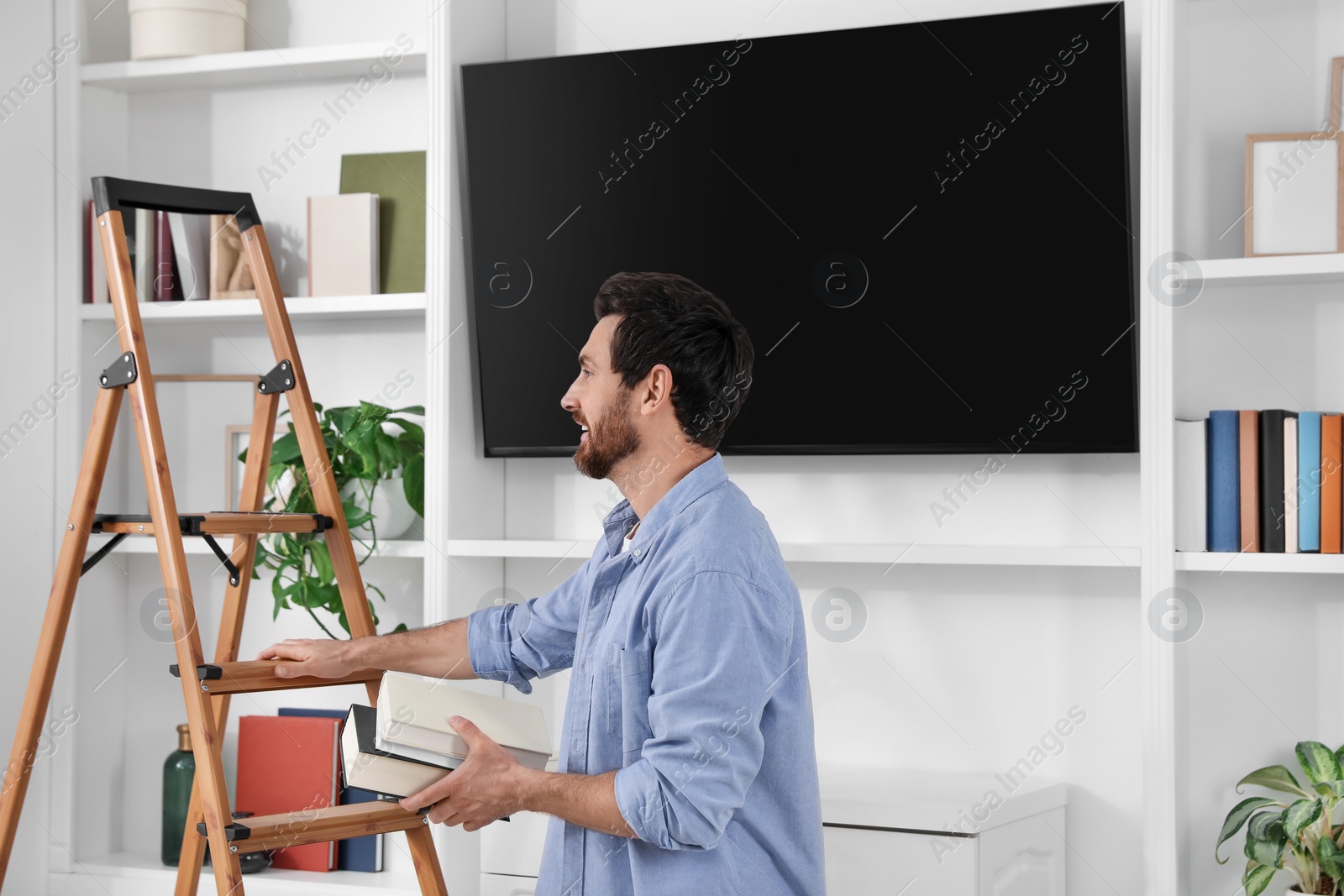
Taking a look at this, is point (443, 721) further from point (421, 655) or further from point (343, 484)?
point (343, 484)

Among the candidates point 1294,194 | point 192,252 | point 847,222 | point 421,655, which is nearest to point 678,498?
point 421,655

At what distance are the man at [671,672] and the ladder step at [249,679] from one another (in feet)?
1.40

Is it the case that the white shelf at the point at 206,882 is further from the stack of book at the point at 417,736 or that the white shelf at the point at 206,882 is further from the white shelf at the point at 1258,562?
the white shelf at the point at 1258,562

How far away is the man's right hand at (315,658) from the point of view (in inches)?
76.0

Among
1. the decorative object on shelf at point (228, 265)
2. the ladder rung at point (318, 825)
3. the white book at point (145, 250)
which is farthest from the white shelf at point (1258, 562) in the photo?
the white book at point (145, 250)

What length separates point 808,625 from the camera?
256cm

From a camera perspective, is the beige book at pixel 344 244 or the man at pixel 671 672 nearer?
the man at pixel 671 672

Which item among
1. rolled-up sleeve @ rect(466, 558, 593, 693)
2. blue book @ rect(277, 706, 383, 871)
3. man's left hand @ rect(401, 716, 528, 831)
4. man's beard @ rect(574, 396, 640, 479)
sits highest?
man's beard @ rect(574, 396, 640, 479)

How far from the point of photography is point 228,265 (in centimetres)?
277

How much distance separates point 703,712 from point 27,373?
6.58 feet

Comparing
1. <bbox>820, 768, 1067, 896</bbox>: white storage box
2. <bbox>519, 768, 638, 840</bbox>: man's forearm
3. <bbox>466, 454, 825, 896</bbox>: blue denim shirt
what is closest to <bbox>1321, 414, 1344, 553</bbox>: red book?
<bbox>820, 768, 1067, 896</bbox>: white storage box

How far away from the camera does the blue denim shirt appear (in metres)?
1.43

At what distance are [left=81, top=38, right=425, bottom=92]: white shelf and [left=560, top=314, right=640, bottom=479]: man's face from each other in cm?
121

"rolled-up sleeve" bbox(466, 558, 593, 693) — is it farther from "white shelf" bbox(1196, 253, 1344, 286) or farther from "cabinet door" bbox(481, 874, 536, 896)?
"white shelf" bbox(1196, 253, 1344, 286)
